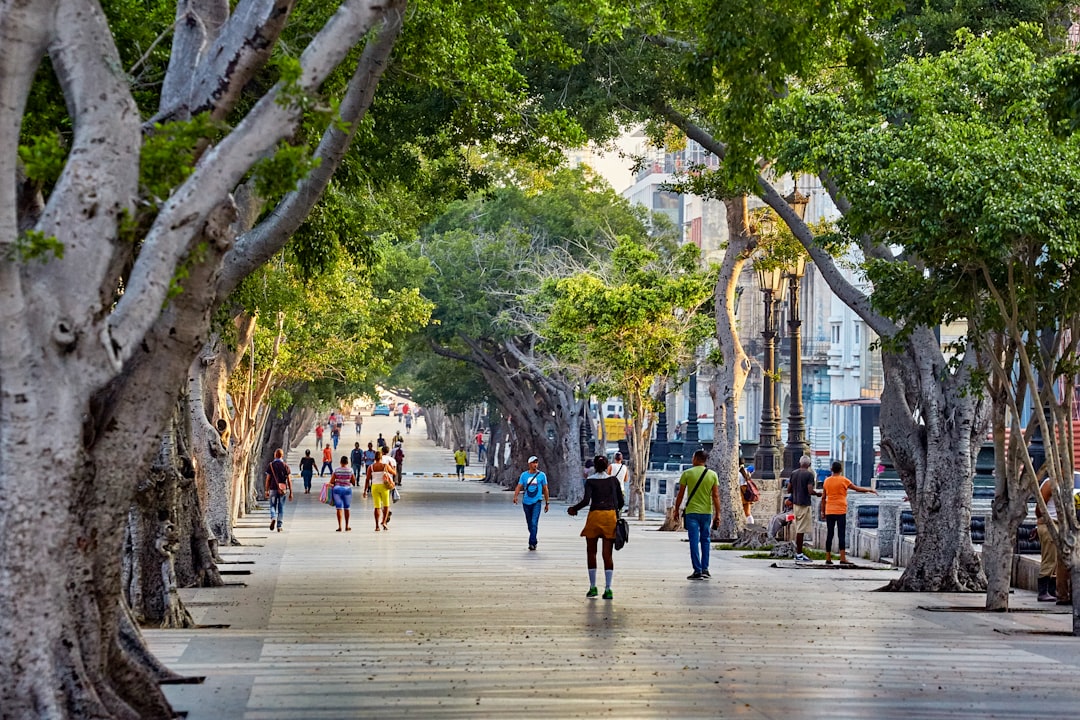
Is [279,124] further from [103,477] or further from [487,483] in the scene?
[487,483]

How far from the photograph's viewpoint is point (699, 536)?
20.9 meters

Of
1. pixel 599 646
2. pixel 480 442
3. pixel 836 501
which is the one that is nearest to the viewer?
pixel 599 646

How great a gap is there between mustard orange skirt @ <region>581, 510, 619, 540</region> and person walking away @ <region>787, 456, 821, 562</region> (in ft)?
21.8

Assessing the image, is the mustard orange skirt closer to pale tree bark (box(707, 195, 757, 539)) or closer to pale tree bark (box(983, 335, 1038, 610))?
pale tree bark (box(983, 335, 1038, 610))

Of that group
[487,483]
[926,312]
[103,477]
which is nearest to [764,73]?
[926,312]

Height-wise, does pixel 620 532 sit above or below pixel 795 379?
below

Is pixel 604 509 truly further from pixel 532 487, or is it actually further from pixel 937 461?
pixel 532 487

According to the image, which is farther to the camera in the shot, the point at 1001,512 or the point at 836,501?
the point at 836,501

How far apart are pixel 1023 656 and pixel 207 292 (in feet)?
24.2

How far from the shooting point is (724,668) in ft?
41.4

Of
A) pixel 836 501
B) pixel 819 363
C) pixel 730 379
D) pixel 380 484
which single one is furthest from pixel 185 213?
pixel 819 363

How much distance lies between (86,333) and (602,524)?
9.89m

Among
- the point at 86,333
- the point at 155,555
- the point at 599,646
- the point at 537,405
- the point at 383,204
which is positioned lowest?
the point at 599,646

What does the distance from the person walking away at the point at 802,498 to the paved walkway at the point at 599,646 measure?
0.88 metres
